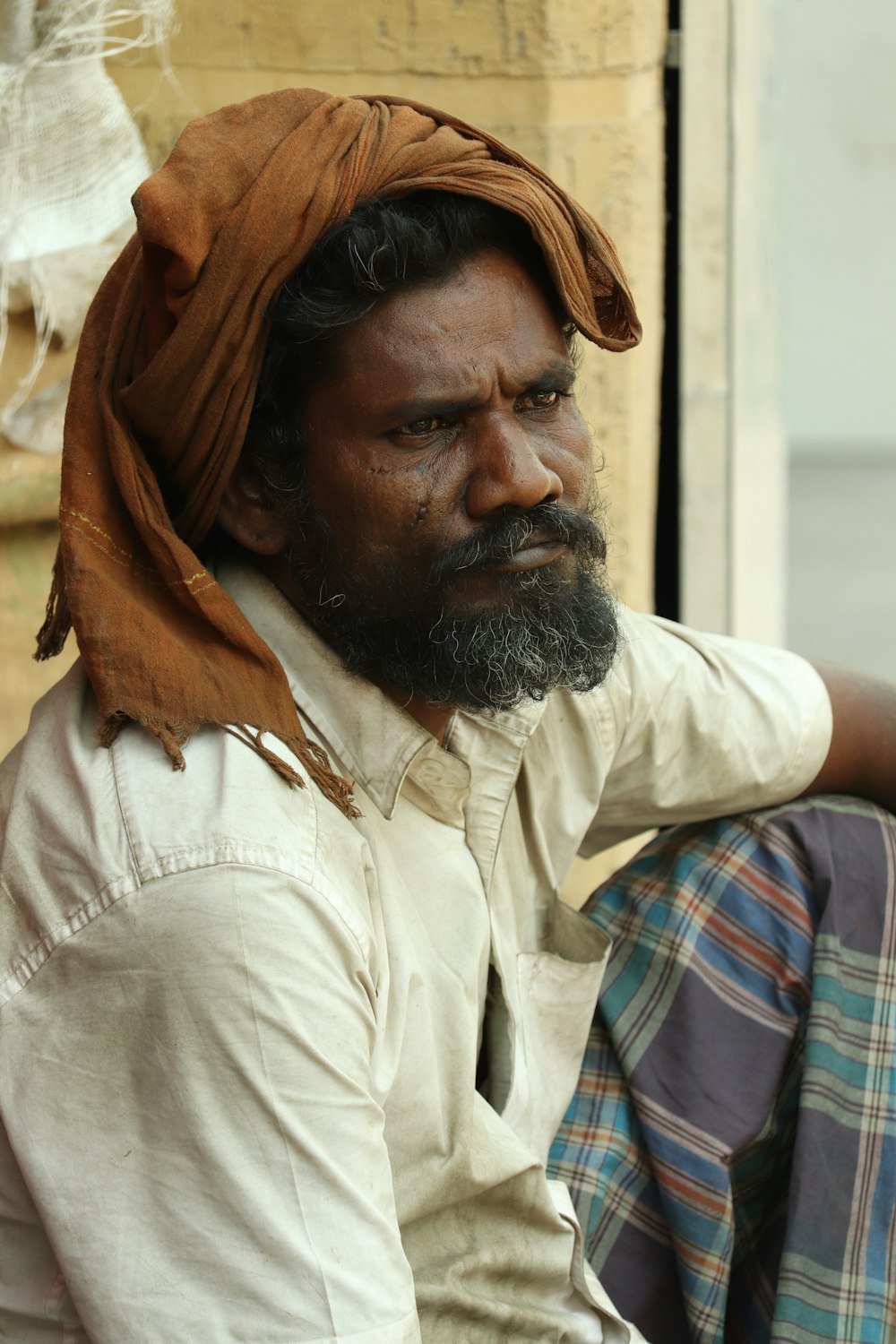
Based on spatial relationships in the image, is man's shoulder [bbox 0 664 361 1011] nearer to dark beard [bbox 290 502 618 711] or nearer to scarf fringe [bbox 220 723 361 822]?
scarf fringe [bbox 220 723 361 822]

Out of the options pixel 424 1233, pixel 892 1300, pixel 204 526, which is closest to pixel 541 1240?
pixel 424 1233

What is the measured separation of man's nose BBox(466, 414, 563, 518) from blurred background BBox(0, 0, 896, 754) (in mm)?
1302

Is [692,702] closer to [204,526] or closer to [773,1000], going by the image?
[773,1000]

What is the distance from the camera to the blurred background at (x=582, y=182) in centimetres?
282

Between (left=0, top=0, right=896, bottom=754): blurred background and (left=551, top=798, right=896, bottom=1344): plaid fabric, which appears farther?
(left=0, top=0, right=896, bottom=754): blurred background

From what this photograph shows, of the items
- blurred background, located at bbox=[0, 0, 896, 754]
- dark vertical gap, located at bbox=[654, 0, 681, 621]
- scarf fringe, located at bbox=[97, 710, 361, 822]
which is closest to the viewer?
scarf fringe, located at bbox=[97, 710, 361, 822]

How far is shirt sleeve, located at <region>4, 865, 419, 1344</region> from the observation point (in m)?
1.43

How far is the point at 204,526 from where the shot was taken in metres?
1.91

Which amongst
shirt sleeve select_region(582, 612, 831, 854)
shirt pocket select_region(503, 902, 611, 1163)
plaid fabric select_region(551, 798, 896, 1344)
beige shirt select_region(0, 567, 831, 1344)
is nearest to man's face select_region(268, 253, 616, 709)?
beige shirt select_region(0, 567, 831, 1344)

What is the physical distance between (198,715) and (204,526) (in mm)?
380

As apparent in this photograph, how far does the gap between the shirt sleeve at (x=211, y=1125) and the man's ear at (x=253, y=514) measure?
60 centimetres

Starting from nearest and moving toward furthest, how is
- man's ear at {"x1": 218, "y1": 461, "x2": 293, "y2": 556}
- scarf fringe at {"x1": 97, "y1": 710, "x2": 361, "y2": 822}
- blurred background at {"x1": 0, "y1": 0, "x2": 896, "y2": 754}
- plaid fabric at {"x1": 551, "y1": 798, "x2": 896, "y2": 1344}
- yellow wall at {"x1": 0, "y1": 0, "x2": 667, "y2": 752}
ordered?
scarf fringe at {"x1": 97, "y1": 710, "x2": 361, "y2": 822} → man's ear at {"x1": 218, "y1": 461, "x2": 293, "y2": 556} → plaid fabric at {"x1": 551, "y1": 798, "x2": 896, "y2": 1344} → blurred background at {"x1": 0, "y1": 0, "x2": 896, "y2": 754} → yellow wall at {"x1": 0, "y1": 0, "x2": 667, "y2": 752}

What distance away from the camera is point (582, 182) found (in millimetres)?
3102

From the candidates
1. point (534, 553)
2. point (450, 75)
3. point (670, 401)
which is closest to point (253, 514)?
point (534, 553)
